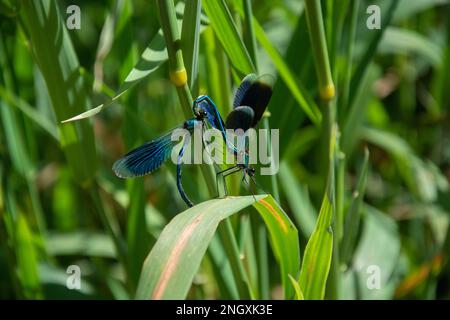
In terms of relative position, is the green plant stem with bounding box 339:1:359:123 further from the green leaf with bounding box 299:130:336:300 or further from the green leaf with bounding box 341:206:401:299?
the green leaf with bounding box 341:206:401:299

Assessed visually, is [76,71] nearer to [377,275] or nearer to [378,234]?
[377,275]

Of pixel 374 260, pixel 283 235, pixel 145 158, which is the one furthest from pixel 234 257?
pixel 374 260

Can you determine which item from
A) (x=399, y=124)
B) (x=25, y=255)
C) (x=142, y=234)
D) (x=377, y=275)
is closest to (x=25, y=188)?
(x=25, y=255)

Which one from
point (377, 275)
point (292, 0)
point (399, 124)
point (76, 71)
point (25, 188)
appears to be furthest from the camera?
point (399, 124)

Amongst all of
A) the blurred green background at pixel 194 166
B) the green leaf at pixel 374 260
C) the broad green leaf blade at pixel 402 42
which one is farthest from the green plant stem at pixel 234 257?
the broad green leaf blade at pixel 402 42

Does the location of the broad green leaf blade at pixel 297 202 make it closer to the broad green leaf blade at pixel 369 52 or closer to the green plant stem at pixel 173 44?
the broad green leaf blade at pixel 369 52

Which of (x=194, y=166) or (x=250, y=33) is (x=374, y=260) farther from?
(x=250, y=33)

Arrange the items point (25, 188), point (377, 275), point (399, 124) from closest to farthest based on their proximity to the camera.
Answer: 1. point (377, 275)
2. point (25, 188)
3. point (399, 124)
